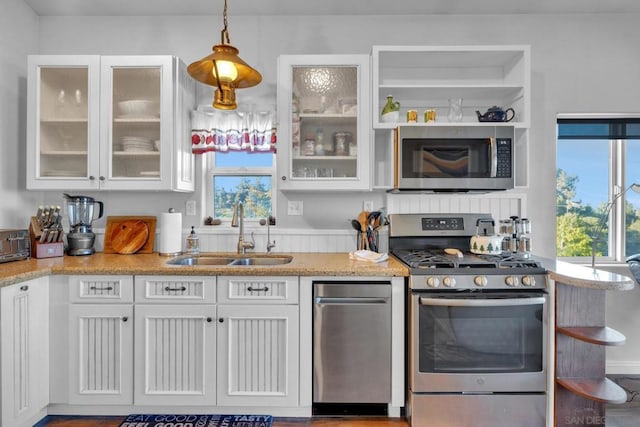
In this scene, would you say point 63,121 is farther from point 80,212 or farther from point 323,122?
point 323,122

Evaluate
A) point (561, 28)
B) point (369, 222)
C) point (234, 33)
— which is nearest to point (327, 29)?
point (234, 33)

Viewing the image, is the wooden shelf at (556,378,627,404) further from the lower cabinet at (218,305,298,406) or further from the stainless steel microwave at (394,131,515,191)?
the lower cabinet at (218,305,298,406)

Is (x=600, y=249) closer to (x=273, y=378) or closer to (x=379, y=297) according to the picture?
(x=379, y=297)

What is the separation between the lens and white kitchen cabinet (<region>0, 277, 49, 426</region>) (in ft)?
5.38

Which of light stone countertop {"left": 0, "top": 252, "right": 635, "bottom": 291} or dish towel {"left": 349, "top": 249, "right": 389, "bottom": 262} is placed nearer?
light stone countertop {"left": 0, "top": 252, "right": 635, "bottom": 291}

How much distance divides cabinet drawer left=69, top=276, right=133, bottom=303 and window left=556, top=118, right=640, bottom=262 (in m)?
2.96

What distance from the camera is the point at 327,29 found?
8.48 ft

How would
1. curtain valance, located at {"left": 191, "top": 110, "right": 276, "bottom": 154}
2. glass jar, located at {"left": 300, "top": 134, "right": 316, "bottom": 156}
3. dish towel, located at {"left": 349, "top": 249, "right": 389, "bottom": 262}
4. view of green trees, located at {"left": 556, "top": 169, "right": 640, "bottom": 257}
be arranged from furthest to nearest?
1. view of green trees, located at {"left": 556, "top": 169, "right": 640, "bottom": 257}
2. curtain valance, located at {"left": 191, "top": 110, "right": 276, "bottom": 154}
3. glass jar, located at {"left": 300, "top": 134, "right": 316, "bottom": 156}
4. dish towel, located at {"left": 349, "top": 249, "right": 389, "bottom": 262}

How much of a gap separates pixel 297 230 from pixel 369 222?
20.8 inches

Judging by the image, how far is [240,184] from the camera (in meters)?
2.66

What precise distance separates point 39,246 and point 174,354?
113cm

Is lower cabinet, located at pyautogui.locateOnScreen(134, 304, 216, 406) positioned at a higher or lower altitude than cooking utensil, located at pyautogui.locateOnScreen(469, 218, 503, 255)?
lower

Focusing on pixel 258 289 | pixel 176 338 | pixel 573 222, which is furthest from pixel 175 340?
pixel 573 222

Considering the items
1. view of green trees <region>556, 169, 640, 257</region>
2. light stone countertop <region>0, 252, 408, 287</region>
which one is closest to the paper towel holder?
light stone countertop <region>0, 252, 408, 287</region>
